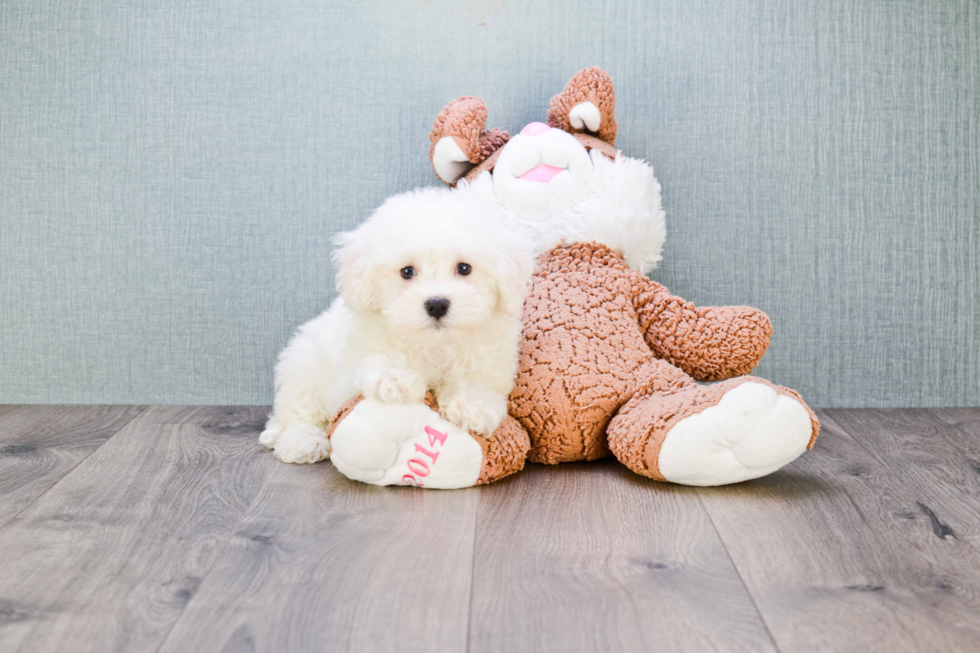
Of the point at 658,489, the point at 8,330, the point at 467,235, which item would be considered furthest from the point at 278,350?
the point at 658,489

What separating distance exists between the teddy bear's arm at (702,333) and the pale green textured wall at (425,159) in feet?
1.06

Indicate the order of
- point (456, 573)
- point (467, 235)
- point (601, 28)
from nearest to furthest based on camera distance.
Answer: point (456, 573), point (467, 235), point (601, 28)

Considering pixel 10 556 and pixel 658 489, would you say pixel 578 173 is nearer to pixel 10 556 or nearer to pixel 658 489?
pixel 658 489

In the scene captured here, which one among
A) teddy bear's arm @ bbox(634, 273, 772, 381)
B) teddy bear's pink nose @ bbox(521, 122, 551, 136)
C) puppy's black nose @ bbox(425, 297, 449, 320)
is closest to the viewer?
puppy's black nose @ bbox(425, 297, 449, 320)

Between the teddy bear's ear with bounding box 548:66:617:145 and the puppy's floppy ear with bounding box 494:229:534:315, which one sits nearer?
the puppy's floppy ear with bounding box 494:229:534:315

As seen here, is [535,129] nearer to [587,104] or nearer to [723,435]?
[587,104]

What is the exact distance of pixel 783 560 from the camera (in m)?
1.10

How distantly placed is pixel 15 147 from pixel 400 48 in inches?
39.2

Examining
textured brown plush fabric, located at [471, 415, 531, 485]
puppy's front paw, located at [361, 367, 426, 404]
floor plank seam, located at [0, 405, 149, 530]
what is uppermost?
puppy's front paw, located at [361, 367, 426, 404]

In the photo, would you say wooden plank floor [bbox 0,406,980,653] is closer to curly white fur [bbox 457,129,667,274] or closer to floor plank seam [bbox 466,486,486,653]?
floor plank seam [bbox 466,486,486,653]

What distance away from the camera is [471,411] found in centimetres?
137

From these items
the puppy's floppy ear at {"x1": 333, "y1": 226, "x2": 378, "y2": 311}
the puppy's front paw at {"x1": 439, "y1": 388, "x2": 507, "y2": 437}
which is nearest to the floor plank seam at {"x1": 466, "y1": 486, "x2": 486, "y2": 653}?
the puppy's front paw at {"x1": 439, "y1": 388, "x2": 507, "y2": 437}

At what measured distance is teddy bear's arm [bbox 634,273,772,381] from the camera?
1.60 meters

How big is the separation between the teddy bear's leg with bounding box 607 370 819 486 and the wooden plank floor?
1.7 inches
